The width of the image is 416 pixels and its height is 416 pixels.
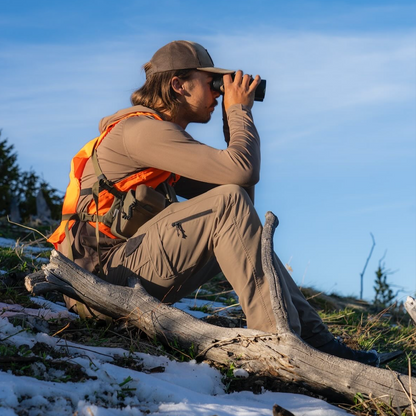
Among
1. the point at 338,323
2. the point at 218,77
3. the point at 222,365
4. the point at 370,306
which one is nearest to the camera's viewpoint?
the point at 222,365

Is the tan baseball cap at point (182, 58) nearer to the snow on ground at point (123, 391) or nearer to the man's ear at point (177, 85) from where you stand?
the man's ear at point (177, 85)

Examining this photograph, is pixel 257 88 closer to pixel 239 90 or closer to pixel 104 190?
pixel 239 90

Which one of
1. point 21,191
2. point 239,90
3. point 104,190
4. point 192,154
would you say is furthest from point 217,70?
point 21,191

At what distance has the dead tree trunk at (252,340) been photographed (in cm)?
340

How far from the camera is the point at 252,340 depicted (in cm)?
356

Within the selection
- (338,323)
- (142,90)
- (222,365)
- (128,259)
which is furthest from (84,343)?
(338,323)

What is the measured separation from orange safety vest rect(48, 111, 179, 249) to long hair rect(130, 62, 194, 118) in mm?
309

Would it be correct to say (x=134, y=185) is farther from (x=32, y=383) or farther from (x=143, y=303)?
(x=32, y=383)

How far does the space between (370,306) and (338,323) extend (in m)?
2.67

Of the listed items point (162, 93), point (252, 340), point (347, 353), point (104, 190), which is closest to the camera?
point (252, 340)

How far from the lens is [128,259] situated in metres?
3.95

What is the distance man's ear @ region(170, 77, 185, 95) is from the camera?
4.37 metres

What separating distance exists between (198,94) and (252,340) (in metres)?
1.87

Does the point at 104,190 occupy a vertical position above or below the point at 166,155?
below
